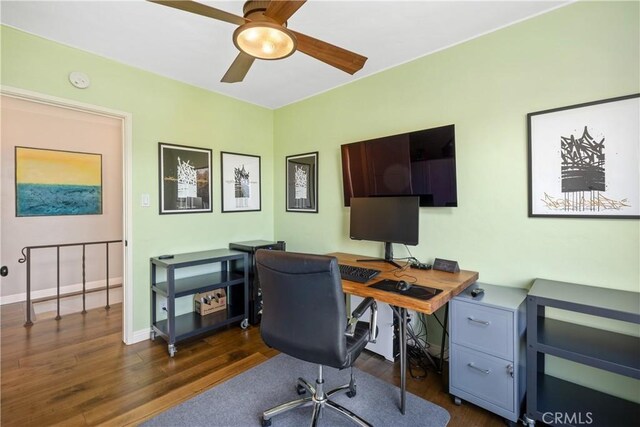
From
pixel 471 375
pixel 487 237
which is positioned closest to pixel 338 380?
pixel 471 375

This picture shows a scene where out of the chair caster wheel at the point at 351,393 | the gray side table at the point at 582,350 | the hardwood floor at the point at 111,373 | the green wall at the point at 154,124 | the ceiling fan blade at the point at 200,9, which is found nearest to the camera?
the ceiling fan blade at the point at 200,9

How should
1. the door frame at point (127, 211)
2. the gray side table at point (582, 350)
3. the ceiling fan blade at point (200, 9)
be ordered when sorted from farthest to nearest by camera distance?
the door frame at point (127, 211) < the gray side table at point (582, 350) < the ceiling fan blade at point (200, 9)

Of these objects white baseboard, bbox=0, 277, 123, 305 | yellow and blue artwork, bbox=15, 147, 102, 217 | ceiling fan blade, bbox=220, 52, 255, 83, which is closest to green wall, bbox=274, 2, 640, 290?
ceiling fan blade, bbox=220, 52, 255, 83

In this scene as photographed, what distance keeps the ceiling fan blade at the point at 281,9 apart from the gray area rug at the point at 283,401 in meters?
2.33

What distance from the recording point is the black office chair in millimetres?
1436

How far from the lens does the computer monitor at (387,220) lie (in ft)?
7.64

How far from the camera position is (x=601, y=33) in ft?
5.88

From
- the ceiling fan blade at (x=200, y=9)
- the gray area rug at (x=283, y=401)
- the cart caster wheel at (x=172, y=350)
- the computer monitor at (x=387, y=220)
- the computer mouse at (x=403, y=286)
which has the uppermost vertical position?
the ceiling fan blade at (x=200, y=9)

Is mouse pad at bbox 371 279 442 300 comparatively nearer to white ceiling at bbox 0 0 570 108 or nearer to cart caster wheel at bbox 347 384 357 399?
cart caster wheel at bbox 347 384 357 399

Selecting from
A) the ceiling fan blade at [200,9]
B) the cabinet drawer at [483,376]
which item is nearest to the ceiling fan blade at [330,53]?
the ceiling fan blade at [200,9]

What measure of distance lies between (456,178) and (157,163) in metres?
2.80

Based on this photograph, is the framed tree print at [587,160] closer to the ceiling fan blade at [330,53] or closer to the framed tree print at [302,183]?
the ceiling fan blade at [330,53]

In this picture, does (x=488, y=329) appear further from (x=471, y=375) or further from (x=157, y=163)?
(x=157, y=163)

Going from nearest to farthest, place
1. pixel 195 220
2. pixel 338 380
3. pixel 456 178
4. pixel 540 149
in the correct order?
pixel 540 149
pixel 338 380
pixel 456 178
pixel 195 220
